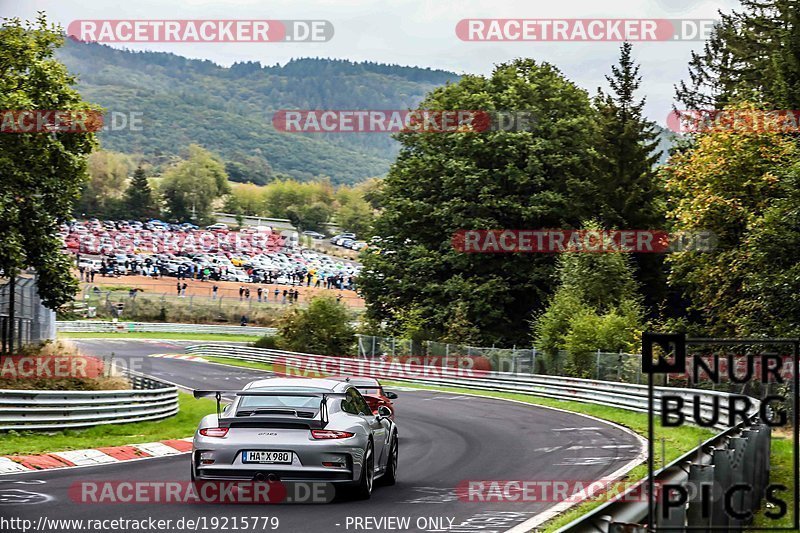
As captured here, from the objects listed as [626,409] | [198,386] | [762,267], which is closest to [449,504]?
[626,409]

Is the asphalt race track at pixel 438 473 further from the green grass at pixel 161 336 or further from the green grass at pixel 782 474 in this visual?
the green grass at pixel 161 336

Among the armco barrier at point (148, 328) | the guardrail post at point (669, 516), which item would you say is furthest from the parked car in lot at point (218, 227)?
the guardrail post at point (669, 516)

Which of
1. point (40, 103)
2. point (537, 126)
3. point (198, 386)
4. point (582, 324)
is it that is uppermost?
point (537, 126)

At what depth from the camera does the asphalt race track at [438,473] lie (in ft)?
37.1

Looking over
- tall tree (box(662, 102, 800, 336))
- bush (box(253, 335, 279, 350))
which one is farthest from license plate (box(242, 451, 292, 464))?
bush (box(253, 335, 279, 350))

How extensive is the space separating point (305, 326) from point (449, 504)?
47656 mm

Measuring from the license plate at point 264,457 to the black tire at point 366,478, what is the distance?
99 centimetres

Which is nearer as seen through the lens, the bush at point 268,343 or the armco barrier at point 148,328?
the bush at point 268,343

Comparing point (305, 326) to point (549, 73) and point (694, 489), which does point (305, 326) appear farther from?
point (694, 489)

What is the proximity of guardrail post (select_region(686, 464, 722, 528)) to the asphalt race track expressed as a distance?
2.89 meters

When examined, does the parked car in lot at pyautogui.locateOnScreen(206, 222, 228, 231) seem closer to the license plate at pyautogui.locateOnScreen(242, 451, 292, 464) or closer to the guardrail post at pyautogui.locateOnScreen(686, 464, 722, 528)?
the license plate at pyautogui.locateOnScreen(242, 451, 292, 464)

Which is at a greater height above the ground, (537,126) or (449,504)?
(537,126)

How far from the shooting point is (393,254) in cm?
6012

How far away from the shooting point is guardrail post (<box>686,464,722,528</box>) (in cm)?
802
